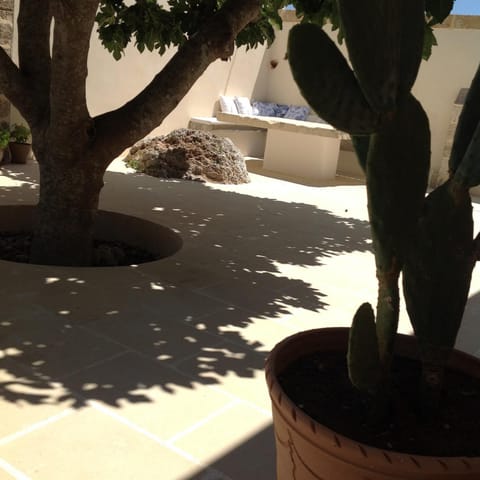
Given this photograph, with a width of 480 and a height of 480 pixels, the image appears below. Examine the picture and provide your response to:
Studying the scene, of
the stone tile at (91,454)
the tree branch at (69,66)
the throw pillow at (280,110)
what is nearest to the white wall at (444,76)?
the throw pillow at (280,110)

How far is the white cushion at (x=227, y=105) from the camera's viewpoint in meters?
13.1

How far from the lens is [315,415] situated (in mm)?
1840

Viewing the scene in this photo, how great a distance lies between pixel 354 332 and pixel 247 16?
321cm

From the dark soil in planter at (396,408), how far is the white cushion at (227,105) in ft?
37.3

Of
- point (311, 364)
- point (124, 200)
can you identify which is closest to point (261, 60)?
point (124, 200)

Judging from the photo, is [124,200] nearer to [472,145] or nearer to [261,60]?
[472,145]

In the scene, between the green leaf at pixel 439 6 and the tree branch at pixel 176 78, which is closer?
the green leaf at pixel 439 6

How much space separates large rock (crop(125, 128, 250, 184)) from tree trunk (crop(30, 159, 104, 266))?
15.2 feet

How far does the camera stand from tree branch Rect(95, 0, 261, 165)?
4.38 meters

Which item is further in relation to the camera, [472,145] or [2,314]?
[2,314]

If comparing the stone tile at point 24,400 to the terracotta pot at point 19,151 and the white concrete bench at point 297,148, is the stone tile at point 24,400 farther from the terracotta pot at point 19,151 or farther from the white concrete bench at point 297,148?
the white concrete bench at point 297,148

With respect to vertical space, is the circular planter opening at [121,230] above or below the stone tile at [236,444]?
below

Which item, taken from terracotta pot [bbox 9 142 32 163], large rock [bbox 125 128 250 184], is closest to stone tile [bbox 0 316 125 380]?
terracotta pot [bbox 9 142 32 163]

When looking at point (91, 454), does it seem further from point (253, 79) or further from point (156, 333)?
point (253, 79)
